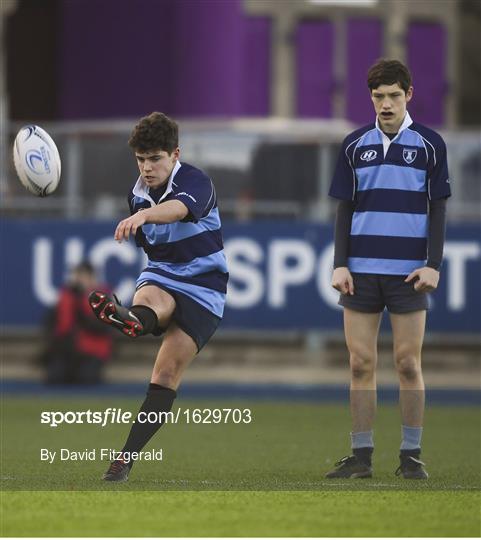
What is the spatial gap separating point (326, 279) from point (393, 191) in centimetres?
860

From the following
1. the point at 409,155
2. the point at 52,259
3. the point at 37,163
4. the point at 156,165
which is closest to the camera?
the point at 156,165

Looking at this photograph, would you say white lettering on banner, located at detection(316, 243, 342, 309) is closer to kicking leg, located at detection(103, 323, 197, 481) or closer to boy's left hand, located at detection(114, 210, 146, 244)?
kicking leg, located at detection(103, 323, 197, 481)

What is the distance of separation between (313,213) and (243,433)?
585 cm

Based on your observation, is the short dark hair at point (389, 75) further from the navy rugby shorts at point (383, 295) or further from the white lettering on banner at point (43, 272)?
the white lettering on banner at point (43, 272)

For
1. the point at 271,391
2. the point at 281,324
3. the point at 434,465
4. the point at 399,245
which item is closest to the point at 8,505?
the point at 399,245

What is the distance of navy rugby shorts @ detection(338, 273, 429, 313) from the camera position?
7.81 metres

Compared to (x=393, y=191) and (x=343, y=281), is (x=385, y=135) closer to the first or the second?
(x=393, y=191)

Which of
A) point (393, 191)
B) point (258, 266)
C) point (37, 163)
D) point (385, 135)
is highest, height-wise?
point (385, 135)

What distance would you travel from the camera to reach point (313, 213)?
16.6m

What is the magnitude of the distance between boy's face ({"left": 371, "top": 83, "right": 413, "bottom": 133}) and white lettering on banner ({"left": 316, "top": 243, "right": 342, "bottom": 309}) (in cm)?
849

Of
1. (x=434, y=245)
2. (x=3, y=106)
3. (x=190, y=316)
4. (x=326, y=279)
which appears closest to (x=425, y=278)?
(x=434, y=245)

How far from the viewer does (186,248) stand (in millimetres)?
7703

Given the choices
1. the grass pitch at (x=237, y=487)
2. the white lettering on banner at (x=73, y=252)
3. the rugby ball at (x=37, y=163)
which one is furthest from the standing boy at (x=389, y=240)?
the white lettering on banner at (x=73, y=252)

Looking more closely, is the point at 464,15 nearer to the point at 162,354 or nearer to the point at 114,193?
the point at 114,193
